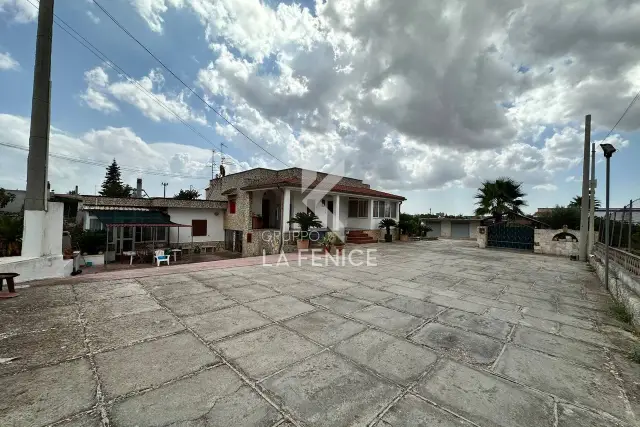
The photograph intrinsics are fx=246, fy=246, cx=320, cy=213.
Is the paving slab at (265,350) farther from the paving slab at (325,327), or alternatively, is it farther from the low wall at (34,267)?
the low wall at (34,267)

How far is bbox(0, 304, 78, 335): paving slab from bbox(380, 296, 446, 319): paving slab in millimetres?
5633

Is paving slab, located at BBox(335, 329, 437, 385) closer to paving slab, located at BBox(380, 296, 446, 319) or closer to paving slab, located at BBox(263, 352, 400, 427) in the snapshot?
paving slab, located at BBox(263, 352, 400, 427)

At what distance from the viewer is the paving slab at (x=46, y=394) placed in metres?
2.08

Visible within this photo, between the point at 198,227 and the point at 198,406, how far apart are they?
1831 centimetres

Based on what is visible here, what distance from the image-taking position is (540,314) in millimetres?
4902

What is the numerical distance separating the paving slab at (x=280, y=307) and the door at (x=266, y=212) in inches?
545

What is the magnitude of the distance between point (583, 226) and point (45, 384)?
18750mm

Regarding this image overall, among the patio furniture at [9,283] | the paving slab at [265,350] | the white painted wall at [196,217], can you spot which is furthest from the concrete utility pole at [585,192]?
the white painted wall at [196,217]

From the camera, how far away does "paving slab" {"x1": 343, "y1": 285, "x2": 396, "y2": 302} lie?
220 inches

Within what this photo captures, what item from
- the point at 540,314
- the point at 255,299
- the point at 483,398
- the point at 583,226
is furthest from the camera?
the point at 583,226

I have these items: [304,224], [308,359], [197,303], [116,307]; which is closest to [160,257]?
[304,224]

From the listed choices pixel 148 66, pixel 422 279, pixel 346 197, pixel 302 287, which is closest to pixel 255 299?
pixel 302 287

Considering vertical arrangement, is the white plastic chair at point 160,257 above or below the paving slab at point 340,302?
below

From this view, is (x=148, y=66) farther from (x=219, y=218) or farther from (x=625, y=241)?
(x=625, y=241)
